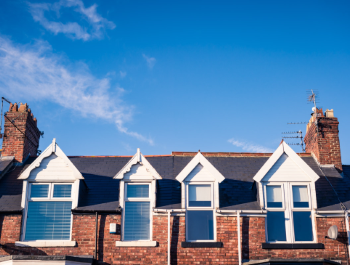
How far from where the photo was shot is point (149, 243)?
15.9 metres

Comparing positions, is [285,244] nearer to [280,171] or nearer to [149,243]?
[280,171]

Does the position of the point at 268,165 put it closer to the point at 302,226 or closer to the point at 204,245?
the point at 302,226

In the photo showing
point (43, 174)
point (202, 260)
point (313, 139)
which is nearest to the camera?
point (202, 260)

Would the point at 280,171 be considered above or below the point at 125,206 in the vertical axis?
above

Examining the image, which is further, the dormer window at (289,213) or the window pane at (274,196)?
the window pane at (274,196)

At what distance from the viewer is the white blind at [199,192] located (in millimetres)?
16844

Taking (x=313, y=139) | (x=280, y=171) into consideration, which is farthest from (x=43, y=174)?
(x=313, y=139)

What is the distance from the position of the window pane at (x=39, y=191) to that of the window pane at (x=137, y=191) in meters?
3.45

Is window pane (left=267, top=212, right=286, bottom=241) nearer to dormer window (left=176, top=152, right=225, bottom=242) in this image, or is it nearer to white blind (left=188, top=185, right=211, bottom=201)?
dormer window (left=176, top=152, right=225, bottom=242)

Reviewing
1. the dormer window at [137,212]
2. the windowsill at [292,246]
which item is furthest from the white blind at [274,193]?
the dormer window at [137,212]

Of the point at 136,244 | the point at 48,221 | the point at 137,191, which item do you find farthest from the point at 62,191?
the point at 136,244

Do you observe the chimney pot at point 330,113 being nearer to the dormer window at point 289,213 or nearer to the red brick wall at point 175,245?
the dormer window at point 289,213

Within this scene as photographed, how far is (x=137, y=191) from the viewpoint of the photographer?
55.8 ft

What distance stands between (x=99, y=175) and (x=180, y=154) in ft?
14.7
